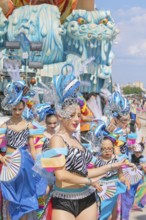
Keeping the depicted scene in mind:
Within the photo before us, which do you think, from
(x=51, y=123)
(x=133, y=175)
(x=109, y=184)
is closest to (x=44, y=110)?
(x=51, y=123)

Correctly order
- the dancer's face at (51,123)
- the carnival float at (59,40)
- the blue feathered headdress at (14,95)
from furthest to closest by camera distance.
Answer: the carnival float at (59,40) < the dancer's face at (51,123) < the blue feathered headdress at (14,95)

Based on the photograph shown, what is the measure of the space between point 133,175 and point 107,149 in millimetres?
701

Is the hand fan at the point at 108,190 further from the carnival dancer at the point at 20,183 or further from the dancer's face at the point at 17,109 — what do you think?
the dancer's face at the point at 17,109

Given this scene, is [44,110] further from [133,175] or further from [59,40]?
[59,40]

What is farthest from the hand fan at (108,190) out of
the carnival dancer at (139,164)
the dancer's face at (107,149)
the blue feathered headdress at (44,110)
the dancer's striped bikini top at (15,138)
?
the blue feathered headdress at (44,110)

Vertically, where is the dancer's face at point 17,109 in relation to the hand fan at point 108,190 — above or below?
above

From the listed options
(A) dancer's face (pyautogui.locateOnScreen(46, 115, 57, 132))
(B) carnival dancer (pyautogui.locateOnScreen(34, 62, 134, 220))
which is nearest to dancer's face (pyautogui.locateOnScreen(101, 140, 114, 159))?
(A) dancer's face (pyautogui.locateOnScreen(46, 115, 57, 132))

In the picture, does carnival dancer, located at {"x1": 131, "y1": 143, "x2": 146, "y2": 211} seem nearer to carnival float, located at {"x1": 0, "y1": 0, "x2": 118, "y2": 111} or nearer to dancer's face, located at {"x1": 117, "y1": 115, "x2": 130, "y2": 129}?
dancer's face, located at {"x1": 117, "y1": 115, "x2": 130, "y2": 129}

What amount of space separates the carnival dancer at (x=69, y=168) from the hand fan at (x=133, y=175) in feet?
5.81

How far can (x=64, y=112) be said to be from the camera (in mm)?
3420

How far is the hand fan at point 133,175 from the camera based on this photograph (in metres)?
5.21

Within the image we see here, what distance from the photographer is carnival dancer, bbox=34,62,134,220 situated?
10.6ft

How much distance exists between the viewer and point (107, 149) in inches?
190

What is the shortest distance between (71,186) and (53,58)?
17649 mm
